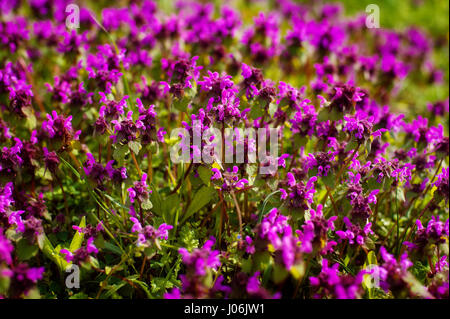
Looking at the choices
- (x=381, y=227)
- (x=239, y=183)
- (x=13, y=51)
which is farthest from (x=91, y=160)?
(x=381, y=227)

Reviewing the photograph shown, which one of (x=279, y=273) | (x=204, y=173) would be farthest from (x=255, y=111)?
(x=279, y=273)

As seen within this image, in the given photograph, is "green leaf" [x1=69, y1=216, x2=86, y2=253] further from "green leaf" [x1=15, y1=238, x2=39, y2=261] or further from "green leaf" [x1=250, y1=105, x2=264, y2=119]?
"green leaf" [x1=250, y1=105, x2=264, y2=119]

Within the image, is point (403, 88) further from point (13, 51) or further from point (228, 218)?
point (13, 51)

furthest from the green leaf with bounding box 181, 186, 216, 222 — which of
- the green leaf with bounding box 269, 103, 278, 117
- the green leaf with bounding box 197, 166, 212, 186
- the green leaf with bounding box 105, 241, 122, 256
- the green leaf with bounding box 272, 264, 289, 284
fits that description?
the green leaf with bounding box 272, 264, 289, 284

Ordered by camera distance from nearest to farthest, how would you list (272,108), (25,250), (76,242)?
(25,250) < (76,242) < (272,108)

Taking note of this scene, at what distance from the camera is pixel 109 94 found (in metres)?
2.88

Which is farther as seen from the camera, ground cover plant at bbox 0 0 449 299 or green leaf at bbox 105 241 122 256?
green leaf at bbox 105 241 122 256

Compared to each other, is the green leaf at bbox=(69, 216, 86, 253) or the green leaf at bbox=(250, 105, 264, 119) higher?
the green leaf at bbox=(250, 105, 264, 119)

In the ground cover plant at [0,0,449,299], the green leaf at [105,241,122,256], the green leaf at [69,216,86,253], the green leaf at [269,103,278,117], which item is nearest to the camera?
the ground cover plant at [0,0,449,299]

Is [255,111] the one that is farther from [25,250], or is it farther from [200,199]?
[25,250]

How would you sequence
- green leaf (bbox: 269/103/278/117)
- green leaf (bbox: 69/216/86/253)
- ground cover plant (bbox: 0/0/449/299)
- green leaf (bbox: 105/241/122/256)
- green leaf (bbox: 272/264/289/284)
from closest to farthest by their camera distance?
green leaf (bbox: 272/264/289/284), ground cover plant (bbox: 0/0/449/299), green leaf (bbox: 69/216/86/253), green leaf (bbox: 105/241/122/256), green leaf (bbox: 269/103/278/117)

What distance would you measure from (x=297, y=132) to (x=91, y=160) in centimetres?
140

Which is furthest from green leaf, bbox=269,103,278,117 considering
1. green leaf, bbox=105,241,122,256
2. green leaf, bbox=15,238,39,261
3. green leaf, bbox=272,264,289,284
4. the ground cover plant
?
green leaf, bbox=15,238,39,261

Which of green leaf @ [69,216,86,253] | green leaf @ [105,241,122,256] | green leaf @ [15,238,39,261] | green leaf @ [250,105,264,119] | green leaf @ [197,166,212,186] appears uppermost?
green leaf @ [250,105,264,119]
